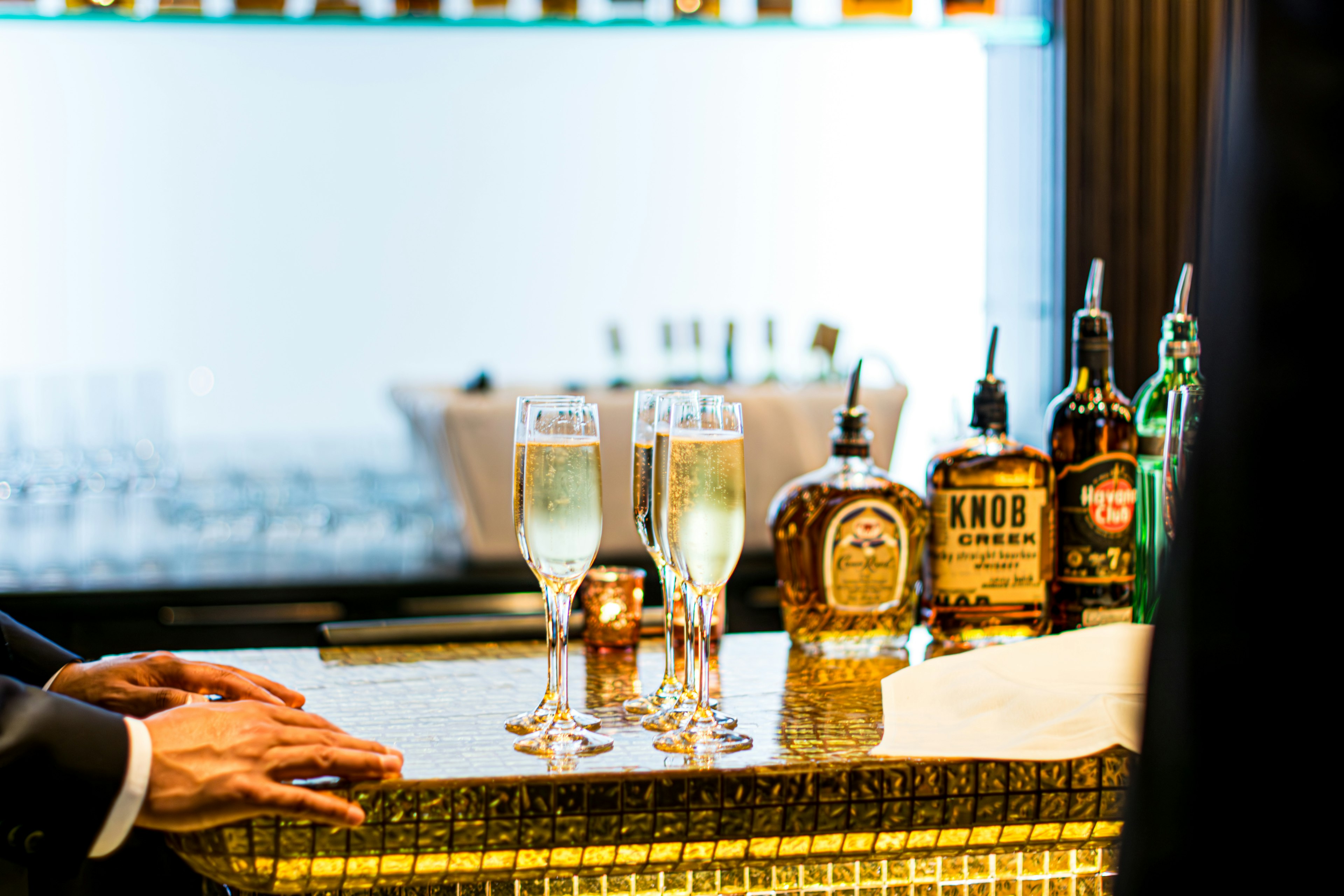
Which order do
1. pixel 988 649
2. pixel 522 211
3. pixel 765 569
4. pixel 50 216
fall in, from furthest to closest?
1. pixel 522 211
2. pixel 50 216
3. pixel 765 569
4. pixel 988 649

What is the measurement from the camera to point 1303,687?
322 millimetres

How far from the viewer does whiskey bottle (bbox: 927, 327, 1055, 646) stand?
1.23 m

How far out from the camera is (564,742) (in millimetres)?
882

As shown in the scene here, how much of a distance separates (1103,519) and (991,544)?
4.7 inches

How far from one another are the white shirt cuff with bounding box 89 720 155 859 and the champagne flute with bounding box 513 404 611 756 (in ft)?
0.81

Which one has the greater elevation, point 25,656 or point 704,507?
point 704,507

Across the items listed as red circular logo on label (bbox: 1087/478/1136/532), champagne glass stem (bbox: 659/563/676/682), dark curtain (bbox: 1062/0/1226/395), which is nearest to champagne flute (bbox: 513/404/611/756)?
champagne glass stem (bbox: 659/563/676/682)

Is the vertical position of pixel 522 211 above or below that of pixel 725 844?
above

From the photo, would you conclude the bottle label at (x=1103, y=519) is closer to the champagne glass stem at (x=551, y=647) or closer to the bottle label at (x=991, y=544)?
the bottle label at (x=991, y=544)

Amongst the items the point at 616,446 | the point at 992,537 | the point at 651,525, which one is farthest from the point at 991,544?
the point at 616,446

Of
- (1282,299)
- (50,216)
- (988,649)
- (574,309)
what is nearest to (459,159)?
(574,309)

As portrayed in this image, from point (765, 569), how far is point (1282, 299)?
2299 millimetres

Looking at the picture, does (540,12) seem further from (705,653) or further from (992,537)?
(705,653)

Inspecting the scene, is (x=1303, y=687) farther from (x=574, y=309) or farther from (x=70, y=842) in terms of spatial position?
(x=574, y=309)
